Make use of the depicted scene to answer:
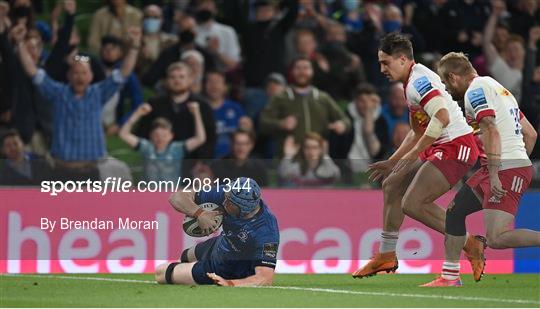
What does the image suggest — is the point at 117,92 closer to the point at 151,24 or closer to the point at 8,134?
the point at 151,24

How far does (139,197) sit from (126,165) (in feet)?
1.59

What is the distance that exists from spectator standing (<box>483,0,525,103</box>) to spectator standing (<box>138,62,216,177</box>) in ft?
14.1

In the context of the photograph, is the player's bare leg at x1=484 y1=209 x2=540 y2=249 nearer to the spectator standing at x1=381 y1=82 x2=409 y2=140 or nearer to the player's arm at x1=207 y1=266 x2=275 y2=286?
the player's arm at x1=207 y1=266 x2=275 y2=286

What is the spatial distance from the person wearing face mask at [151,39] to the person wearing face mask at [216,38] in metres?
0.39

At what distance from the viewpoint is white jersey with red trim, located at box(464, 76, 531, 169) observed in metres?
12.0

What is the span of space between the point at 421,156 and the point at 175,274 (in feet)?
7.96

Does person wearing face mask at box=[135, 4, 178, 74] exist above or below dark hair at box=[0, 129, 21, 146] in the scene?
above

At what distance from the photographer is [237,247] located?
12.6 m

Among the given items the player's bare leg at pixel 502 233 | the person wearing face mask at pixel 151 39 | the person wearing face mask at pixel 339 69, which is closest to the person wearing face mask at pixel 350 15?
the person wearing face mask at pixel 339 69

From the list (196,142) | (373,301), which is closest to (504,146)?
(373,301)

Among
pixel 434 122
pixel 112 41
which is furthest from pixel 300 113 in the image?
pixel 434 122

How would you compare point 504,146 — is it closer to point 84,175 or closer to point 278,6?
point 84,175

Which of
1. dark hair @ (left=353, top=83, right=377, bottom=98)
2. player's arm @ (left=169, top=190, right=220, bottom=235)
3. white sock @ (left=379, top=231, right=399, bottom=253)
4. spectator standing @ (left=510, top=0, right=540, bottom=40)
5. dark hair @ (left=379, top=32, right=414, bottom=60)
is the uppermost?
spectator standing @ (left=510, top=0, right=540, bottom=40)

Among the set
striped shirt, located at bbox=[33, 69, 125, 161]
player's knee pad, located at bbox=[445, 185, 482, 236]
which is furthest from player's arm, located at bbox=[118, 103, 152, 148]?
player's knee pad, located at bbox=[445, 185, 482, 236]
